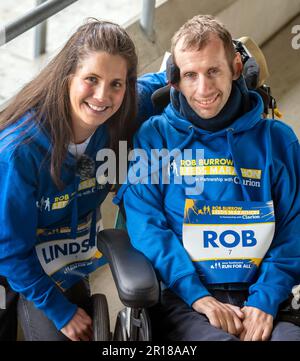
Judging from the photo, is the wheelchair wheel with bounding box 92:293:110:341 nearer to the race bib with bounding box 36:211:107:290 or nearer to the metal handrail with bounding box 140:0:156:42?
the race bib with bounding box 36:211:107:290

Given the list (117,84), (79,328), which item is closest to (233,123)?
(117,84)

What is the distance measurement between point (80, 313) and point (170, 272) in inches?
11.5

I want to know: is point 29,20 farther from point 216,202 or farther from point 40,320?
point 40,320

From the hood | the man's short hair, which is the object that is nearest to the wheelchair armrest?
the hood

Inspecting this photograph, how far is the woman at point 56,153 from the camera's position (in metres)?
1.77

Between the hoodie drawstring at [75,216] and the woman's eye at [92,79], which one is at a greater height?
the woman's eye at [92,79]

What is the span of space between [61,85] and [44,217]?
1.27 ft

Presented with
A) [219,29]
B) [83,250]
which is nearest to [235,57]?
[219,29]

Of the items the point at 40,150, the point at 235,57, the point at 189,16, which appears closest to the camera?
the point at 40,150

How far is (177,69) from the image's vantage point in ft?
6.21

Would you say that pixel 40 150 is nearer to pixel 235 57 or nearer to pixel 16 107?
pixel 16 107

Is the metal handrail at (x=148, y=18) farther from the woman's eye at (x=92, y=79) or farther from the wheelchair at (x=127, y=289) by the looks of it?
the wheelchair at (x=127, y=289)

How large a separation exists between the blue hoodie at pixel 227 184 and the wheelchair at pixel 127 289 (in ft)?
0.29

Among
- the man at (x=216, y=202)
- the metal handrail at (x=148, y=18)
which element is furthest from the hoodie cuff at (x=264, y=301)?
the metal handrail at (x=148, y=18)
